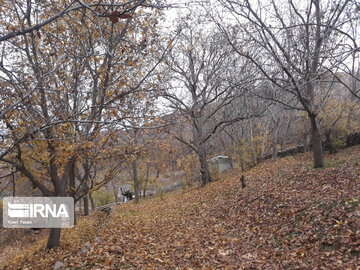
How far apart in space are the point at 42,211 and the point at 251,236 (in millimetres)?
6095

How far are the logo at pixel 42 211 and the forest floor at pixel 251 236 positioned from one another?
627 mm

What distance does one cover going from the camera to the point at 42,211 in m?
8.62

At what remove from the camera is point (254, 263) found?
15.4ft

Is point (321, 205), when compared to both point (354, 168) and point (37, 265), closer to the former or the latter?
point (354, 168)

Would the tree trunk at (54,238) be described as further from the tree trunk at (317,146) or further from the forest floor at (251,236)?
the tree trunk at (317,146)

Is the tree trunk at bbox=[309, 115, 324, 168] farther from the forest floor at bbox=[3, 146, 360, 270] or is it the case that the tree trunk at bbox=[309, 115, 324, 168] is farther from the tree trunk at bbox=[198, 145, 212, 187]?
the tree trunk at bbox=[198, 145, 212, 187]

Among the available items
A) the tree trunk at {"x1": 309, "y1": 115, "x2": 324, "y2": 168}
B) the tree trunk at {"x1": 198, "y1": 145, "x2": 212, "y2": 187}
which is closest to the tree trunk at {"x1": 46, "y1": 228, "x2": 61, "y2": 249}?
the tree trunk at {"x1": 309, "y1": 115, "x2": 324, "y2": 168}

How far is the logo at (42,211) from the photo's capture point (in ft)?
23.4

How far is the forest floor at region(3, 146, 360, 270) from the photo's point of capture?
183 inches

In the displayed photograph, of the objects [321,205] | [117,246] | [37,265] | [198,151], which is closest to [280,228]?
[321,205]

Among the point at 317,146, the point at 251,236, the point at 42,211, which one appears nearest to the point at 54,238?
the point at 42,211

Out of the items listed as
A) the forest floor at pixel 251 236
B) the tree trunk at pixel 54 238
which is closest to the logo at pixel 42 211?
the tree trunk at pixel 54 238

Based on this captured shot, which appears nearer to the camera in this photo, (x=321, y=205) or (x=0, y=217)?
(x=321, y=205)

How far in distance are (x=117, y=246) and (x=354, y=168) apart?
23.5 feet
